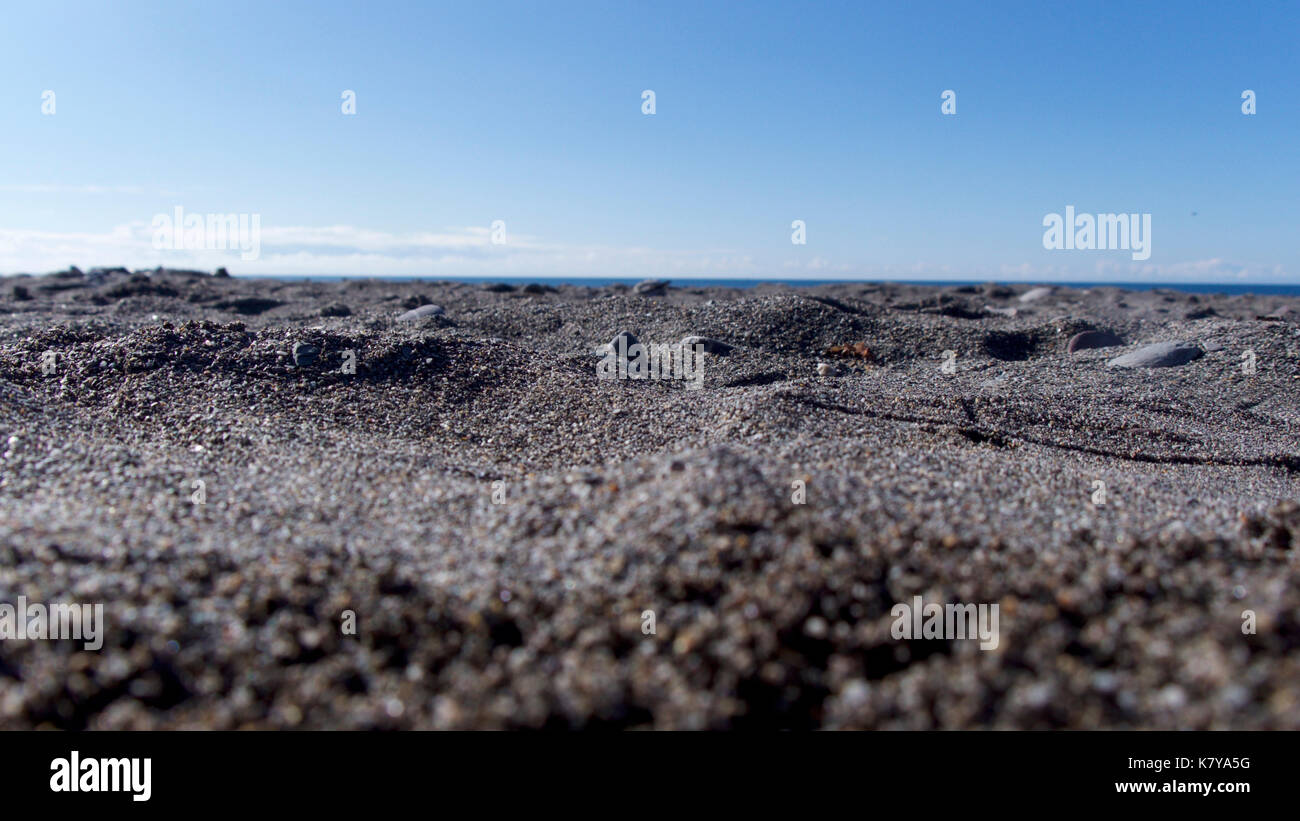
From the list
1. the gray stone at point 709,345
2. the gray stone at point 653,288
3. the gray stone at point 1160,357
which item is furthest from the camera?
the gray stone at point 653,288

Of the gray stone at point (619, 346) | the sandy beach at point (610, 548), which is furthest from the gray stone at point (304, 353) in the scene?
the gray stone at point (619, 346)

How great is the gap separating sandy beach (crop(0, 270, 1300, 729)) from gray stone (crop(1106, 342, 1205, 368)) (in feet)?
6.93

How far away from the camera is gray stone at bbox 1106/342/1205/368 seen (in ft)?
29.9

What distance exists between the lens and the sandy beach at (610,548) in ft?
7.88

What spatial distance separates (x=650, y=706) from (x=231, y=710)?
1386 millimetres

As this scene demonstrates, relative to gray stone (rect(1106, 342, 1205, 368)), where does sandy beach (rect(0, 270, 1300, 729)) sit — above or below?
below

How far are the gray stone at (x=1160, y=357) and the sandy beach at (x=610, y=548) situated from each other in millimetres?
2113

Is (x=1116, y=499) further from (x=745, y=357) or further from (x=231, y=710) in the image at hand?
(x=745, y=357)

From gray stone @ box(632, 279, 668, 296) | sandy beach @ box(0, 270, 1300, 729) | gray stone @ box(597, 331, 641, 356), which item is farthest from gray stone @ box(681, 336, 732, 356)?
gray stone @ box(632, 279, 668, 296)

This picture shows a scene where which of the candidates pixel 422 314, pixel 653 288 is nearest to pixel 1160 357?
pixel 422 314

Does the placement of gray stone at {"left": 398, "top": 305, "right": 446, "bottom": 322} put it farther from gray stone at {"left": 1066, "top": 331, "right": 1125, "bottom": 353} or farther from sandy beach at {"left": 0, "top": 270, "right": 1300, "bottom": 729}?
gray stone at {"left": 1066, "top": 331, "right": 1125, "bottom": 353}

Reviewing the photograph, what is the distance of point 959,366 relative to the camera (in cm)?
936

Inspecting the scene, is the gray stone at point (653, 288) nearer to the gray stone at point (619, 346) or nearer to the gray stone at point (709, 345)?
the gray stone at point (619, 346)
